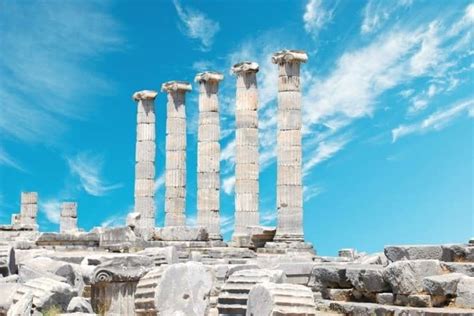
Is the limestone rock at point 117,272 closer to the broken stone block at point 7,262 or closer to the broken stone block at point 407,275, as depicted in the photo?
the broken stone block at point 407,275

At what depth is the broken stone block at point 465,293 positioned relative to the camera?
12.9 metres

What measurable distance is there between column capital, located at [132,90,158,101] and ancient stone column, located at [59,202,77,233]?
6.88 meters

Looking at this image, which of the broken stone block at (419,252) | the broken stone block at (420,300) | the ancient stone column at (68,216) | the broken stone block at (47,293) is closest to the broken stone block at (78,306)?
the broken stone block at (47,293)

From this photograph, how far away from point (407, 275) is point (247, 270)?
262 centimetres

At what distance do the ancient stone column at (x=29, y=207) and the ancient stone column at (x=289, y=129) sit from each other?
1828cm

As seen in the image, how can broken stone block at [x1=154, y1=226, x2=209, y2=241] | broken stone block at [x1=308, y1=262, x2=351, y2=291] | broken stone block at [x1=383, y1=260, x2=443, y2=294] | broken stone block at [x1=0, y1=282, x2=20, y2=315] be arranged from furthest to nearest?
broken stone block at [x1=154, y1=226, x2=209, y2=241]
broken stone block at [x1=308, y1=262, x2=351, y2=291]
broken stone block at [x1=383, y1=260, x2=443, y2=294]
broken stone block at [x1=0, y1=282, x2=20, y2=315]

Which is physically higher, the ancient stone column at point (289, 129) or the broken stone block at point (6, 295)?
the ancient stone column at point (289, 129)

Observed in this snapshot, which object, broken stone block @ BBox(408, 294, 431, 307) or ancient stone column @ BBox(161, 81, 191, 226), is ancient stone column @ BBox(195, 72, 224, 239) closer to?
ancient stone column @ BBox(161, 81, 191, 226)

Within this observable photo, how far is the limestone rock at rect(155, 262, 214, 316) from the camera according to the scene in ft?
39.3

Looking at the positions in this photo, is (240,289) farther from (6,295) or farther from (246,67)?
(246,67)

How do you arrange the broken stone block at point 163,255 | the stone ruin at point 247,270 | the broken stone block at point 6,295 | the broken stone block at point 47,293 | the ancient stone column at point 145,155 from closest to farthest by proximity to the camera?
1. the stone ruin at point 247,270
2. the broken stone block at point 47,293
3. the broken stone block at point 6,295
4. the broken stone block at point 163,255
5. the ancient stone column at point 145,155

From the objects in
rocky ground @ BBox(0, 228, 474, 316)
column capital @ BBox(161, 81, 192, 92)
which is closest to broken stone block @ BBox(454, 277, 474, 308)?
rocky ground @ BBox(0, 228, 474, 316)

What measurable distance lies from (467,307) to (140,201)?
29.6m

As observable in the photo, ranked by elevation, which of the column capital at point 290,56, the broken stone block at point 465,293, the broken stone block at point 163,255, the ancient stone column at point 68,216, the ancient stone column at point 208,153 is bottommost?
the broken stone block at point 465,293
